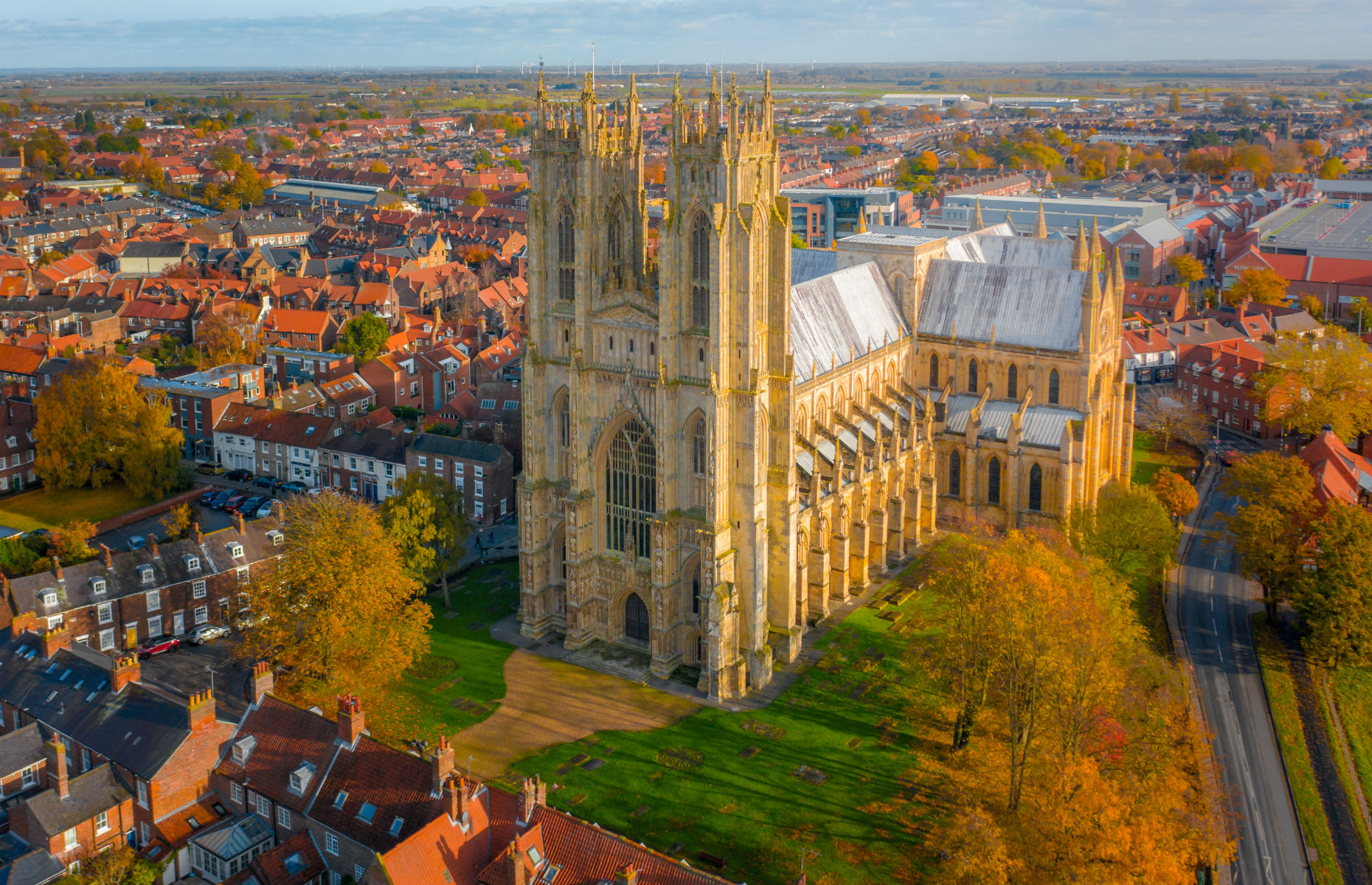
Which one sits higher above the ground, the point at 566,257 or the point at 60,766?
the point at 566,257

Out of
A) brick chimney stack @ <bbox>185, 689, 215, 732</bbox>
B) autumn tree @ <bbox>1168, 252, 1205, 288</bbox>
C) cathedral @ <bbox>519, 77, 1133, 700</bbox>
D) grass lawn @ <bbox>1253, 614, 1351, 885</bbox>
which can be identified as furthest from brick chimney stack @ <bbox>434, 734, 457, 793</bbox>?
autumn tree @ <bbox>1168, 252, 1205, 288</bbox>

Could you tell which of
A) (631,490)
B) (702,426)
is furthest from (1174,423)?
(631,490)

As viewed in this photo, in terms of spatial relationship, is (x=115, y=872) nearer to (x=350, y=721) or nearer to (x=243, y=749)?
(x=243, y=749)

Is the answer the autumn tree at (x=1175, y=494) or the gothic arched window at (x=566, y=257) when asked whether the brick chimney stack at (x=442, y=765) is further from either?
the autumn tree at (x=1175, y=494)

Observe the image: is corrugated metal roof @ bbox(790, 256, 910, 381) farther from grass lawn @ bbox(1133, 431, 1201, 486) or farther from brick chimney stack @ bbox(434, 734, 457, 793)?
brick chimney stack @ bbox(434, 734, 457, 793)

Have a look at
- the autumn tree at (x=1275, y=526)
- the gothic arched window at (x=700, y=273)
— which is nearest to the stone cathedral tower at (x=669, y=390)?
the gothic arched window at (x=700, y=273)
